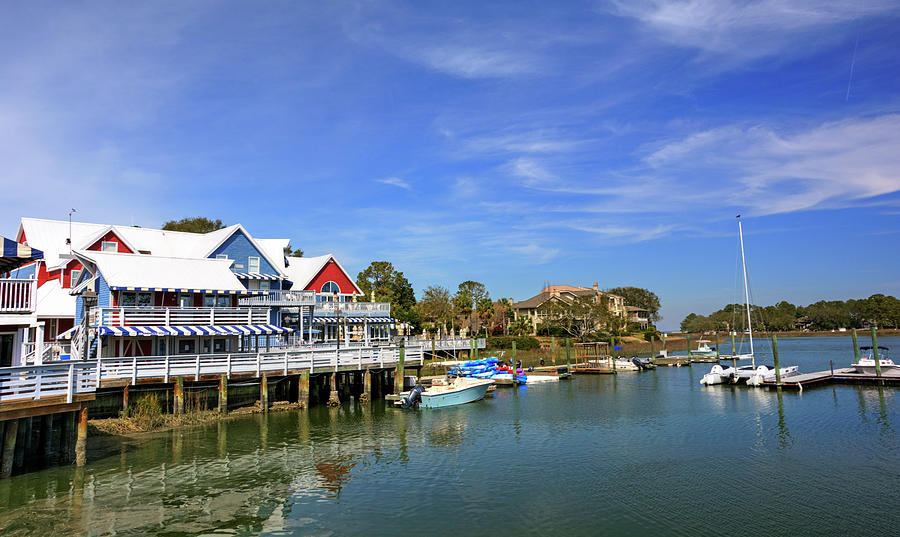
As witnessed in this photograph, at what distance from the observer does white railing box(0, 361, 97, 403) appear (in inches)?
728

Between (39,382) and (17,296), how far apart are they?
573 cm

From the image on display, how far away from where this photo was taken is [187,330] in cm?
3194

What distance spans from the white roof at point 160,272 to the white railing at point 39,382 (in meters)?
14.2

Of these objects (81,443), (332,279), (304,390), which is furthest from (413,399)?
(332,279)

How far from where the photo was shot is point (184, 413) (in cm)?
3056

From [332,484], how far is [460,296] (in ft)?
237

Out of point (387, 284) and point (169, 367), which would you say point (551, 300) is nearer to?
point (387, 284)

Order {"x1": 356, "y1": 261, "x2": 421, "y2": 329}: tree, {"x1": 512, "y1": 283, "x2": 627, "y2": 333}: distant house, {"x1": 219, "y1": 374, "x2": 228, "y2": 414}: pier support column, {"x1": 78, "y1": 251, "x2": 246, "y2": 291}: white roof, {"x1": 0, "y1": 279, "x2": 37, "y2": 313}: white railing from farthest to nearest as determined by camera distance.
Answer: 1. {"x1": 512, "y1": 283, "x2": 627, "y2": 333}: distant house
2. {"x1": 356, "y1": 261, "x2": 421, "y2": 329}: tree
3. {"x1": 78, "y1": 251, "x2": 246, "y2": 291}: white roof
4. {"x1": 219, "y1": 374, "x2": 228, "y2": 414}: pier support column
5. {"x1": 0, "y1": 279, "x2": 37, "y2": 313}: white railing

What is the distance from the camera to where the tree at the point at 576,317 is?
3875 inches

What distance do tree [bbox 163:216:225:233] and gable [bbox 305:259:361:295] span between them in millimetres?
30728

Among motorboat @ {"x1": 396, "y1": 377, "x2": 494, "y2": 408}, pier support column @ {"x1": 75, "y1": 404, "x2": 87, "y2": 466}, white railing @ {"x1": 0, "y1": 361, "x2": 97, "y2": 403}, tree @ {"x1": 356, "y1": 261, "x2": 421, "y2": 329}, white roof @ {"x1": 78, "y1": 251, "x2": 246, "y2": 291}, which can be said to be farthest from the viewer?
tree @ {"x1": 356, "y1": 261, "x2": 421, "y2": 329}

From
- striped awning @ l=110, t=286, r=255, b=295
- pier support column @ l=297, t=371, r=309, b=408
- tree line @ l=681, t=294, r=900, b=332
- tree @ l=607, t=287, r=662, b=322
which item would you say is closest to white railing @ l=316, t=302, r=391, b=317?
striped awning @ l=110, t=286, r=255, b=295

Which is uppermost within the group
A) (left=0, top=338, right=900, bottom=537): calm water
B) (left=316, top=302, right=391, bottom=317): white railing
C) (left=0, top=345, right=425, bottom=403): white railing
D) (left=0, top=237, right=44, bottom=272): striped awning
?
(left=0, top=237, right=44, bottom=272): striped awning

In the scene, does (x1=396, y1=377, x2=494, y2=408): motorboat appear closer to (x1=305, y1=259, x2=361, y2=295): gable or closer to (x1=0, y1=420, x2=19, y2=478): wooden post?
(x1=0, y1=420, x2=19, y2=478): wooden post
